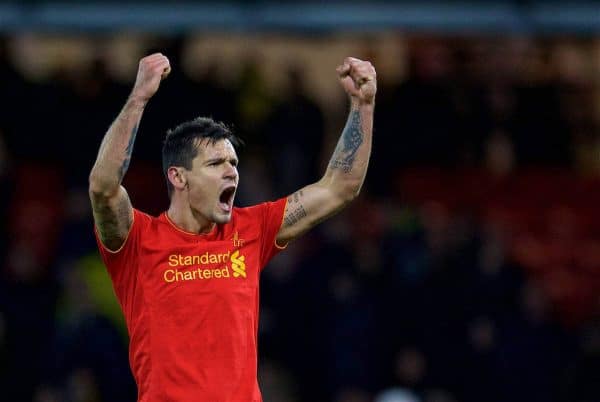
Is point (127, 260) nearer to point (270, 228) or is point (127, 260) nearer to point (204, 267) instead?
point (204, 267)

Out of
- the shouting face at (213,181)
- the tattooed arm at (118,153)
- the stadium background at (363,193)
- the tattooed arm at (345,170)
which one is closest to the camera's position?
the tattooed arm at (118,153)

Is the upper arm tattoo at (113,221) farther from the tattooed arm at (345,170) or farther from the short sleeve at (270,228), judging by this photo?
the tattooed arm at (345,170)

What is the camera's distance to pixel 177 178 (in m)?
6.16

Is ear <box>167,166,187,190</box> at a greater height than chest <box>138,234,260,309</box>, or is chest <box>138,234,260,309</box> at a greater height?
ear <box>167,166,187,190</box>

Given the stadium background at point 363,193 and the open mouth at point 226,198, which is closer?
the open mouth at point 226,198

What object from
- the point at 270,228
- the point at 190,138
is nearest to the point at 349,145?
the point at 270,228

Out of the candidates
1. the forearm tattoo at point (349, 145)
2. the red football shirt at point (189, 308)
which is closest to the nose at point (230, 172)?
the red football shirt at point (189, 308)

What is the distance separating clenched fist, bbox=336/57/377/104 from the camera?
246 inches

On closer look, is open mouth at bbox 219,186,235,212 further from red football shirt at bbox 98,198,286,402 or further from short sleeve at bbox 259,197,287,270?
short sleeve at bbox 259,197,287,270

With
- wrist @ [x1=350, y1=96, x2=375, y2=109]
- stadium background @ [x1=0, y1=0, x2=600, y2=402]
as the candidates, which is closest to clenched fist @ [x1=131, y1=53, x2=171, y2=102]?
wrist @ [x1=350, y1=96, x2=375, y2=109]

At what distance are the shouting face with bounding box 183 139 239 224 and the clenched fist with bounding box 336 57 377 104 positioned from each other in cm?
61

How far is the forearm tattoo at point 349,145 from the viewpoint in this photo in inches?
252

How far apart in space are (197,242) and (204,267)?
14 cm

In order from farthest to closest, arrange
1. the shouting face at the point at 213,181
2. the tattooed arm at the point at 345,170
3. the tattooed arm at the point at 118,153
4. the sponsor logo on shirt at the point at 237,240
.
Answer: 1. the tattooed arm at the point at 345,170
2. the sponsor logo on shirt at the point at 237,240
3. the shouting face at the point at 213,181
4. the tattooed arm at the point at 118,153
